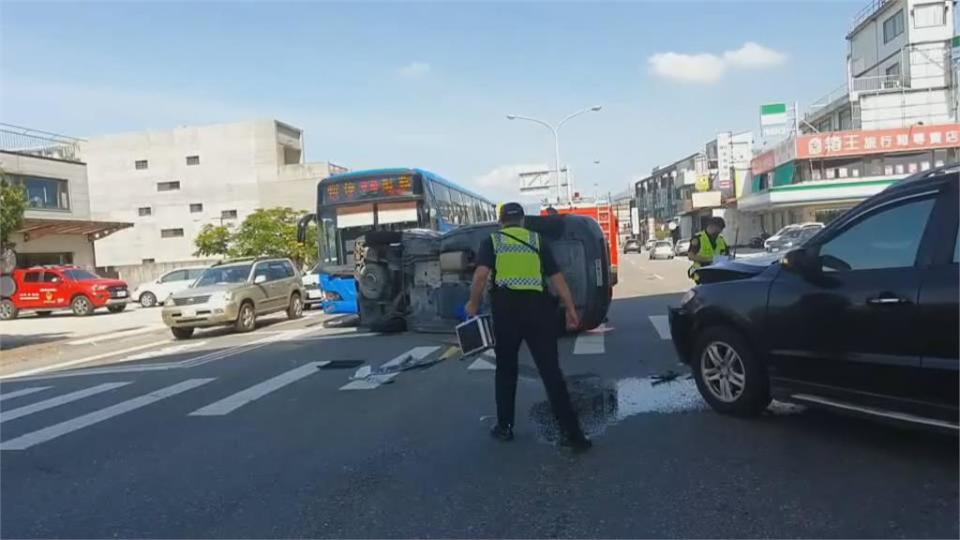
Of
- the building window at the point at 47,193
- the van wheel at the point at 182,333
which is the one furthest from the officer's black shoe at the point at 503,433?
the building window at the point at 47,193

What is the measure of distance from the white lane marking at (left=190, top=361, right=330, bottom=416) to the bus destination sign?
5.92 meters

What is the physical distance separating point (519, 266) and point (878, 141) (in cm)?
4510

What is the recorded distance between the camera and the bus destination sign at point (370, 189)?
1616cm

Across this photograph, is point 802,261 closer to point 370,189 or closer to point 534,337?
point 534,337

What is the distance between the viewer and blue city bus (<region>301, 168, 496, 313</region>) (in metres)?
16.1

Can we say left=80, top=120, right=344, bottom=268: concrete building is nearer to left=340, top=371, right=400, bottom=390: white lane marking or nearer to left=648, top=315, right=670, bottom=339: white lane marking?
left=648, top=315, right=670, bottom=339: white lane marking

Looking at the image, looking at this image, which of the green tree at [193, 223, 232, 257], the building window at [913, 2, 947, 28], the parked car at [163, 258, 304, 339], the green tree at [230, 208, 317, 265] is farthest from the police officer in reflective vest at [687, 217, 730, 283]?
the building window at [913, 2, 947, 28]

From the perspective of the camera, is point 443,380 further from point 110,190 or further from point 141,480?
point 110,190

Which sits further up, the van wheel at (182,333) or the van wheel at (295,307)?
the van wheel at (295,307)

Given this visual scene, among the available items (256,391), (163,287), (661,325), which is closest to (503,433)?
(256,391)

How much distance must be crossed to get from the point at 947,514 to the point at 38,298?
29.6 m

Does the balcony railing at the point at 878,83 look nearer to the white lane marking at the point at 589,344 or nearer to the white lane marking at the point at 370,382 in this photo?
the white lane marking at the point at 589,344

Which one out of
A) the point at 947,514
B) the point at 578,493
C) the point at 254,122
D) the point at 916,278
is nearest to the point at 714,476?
the point at 578,493

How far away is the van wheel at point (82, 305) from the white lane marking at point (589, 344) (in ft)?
70.9
